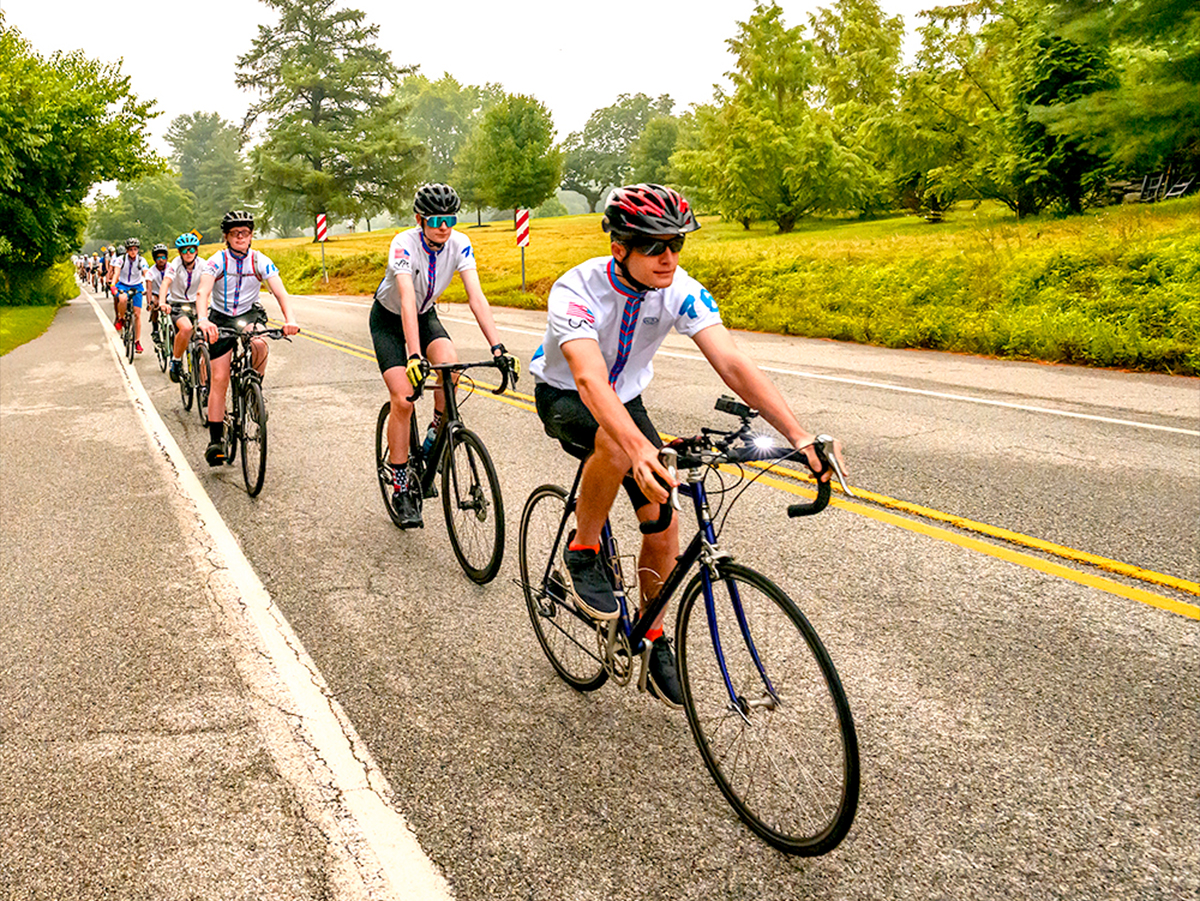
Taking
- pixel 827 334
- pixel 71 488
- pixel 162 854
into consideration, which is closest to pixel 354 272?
pixel 827 334

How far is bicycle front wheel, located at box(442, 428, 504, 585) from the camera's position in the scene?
15.7ft

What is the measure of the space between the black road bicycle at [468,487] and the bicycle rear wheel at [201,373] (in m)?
4.78

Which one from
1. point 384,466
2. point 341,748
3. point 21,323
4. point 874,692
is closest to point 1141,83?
point 384,466

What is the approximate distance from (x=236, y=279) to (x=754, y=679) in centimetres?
688

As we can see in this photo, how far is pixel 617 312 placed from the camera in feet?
10.3

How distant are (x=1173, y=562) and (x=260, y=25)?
260 feet

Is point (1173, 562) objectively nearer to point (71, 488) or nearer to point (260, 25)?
point (71, 488)

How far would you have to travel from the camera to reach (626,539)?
5.48 meters

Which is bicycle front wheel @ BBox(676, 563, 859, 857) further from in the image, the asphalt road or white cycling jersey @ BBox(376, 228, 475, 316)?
white cycling jersey @ BBox(376, 228, 475, 316)

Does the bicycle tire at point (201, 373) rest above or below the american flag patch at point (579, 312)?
below

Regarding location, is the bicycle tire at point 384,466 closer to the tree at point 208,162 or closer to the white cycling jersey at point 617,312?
the white cycling jersey at point 617,312

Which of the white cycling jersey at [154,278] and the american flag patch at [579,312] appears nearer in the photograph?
the american flag patch at [579,312]

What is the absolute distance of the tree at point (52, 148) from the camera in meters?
28.0

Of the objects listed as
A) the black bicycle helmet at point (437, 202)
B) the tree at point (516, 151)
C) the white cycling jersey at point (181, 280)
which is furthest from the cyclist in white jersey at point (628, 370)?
the tree at point (516, 151)
